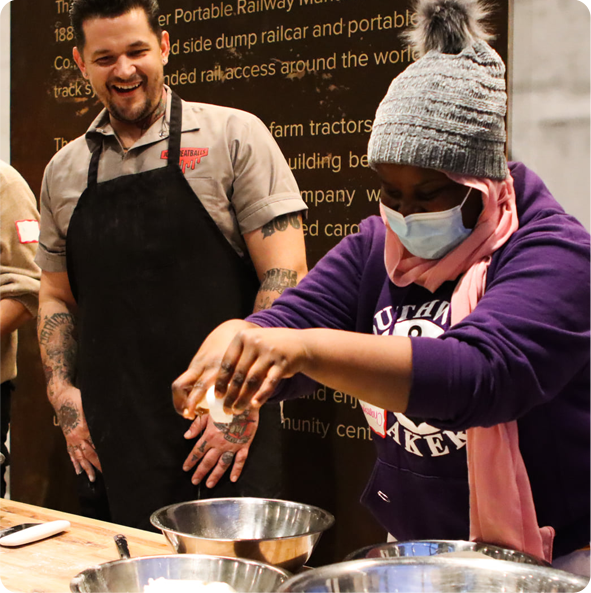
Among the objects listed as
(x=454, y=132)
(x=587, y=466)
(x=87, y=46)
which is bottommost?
(x=587, y=466)

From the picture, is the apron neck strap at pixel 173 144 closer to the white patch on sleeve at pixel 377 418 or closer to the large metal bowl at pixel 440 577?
the white patch on sleeve at pixel 377 418

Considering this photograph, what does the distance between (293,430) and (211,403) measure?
1628mm

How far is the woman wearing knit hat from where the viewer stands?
1036 millimetres

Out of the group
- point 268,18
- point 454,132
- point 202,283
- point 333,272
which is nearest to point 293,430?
point 202,283

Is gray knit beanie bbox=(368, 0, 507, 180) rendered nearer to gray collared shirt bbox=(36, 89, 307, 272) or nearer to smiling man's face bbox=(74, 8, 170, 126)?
gray collared shirt bbox=(36, 89, 307, 272)

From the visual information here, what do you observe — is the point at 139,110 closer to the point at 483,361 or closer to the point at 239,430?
the point at 239,430

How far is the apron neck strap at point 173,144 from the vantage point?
218cm

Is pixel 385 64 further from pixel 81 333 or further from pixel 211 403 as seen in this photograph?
pixel 211 403

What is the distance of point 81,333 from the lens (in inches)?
90.9

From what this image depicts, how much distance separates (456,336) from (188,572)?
1.64 feet

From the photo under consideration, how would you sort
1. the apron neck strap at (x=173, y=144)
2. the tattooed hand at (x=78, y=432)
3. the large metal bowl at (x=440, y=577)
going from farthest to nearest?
the tattooed hand at (x=78, y=432), the apron neck strap at (x=173, y=144), the large metal bowl at (x=440, y=577)

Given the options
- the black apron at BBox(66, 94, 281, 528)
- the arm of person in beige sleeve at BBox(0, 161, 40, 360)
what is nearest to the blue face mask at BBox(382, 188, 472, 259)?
the black apron at BBox(66, 94, 281, 528)

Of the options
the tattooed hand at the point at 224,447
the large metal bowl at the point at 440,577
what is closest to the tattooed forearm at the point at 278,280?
the tattooed hand at the point at 224,447

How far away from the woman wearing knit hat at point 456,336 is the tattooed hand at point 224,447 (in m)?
0.70
